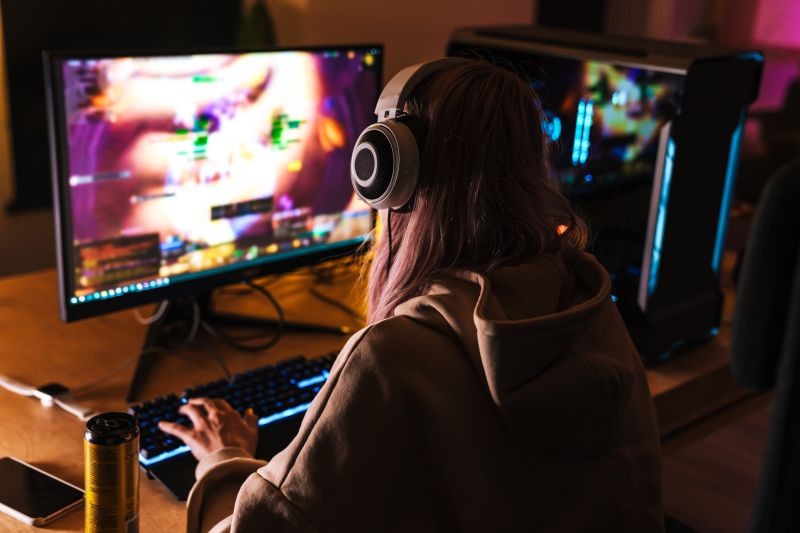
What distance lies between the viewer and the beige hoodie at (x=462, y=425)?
822 mm

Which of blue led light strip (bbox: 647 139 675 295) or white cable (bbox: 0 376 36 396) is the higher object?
blue led light strip (bbox: 647 139 675 295)

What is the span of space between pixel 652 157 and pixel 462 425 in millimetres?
802

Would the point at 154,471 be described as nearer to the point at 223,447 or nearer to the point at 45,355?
the point at 223,447

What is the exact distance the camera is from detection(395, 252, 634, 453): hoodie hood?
2.69 feet

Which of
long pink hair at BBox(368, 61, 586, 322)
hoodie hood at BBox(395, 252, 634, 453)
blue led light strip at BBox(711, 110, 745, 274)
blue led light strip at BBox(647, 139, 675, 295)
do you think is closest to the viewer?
hoodie hood at BBox(395, 252, 634, 453)

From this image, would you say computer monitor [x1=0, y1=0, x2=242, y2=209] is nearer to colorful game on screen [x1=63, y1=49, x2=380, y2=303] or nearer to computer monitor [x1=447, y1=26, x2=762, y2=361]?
colorful game on screen [x1=63, y1=49, x2=380, y2=303]

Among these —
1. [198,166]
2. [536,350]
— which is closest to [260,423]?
[198,166]

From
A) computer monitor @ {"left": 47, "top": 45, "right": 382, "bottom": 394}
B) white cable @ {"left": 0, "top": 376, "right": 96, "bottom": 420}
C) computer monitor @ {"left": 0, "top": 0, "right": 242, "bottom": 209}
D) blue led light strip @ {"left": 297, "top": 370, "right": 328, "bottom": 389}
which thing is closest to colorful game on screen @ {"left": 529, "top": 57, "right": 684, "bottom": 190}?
computer monitor @ {"left": 47, "top": 45, "right": 382, "bottom": 394}

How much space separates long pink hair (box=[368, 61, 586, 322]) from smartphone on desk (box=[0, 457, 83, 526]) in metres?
0.43

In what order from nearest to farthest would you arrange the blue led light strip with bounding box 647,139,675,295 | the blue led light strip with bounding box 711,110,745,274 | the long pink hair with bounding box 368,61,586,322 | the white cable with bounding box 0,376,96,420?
the long pink hair with bounding box 368,61,586,322, the white cable with bounding box 0,376,96,420, the blue led light strip with bounding box 647,139,675,295, the blue led light strip with bounding box 711,110,745,274

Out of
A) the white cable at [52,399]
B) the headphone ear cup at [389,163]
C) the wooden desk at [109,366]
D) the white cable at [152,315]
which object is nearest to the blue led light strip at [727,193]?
the wooden desk at [109,366]

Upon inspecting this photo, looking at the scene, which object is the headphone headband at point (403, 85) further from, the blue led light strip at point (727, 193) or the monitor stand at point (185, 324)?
the blue led light strip at point (727, 193)

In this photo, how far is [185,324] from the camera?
155cm

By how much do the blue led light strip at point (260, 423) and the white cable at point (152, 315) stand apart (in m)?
0.29
